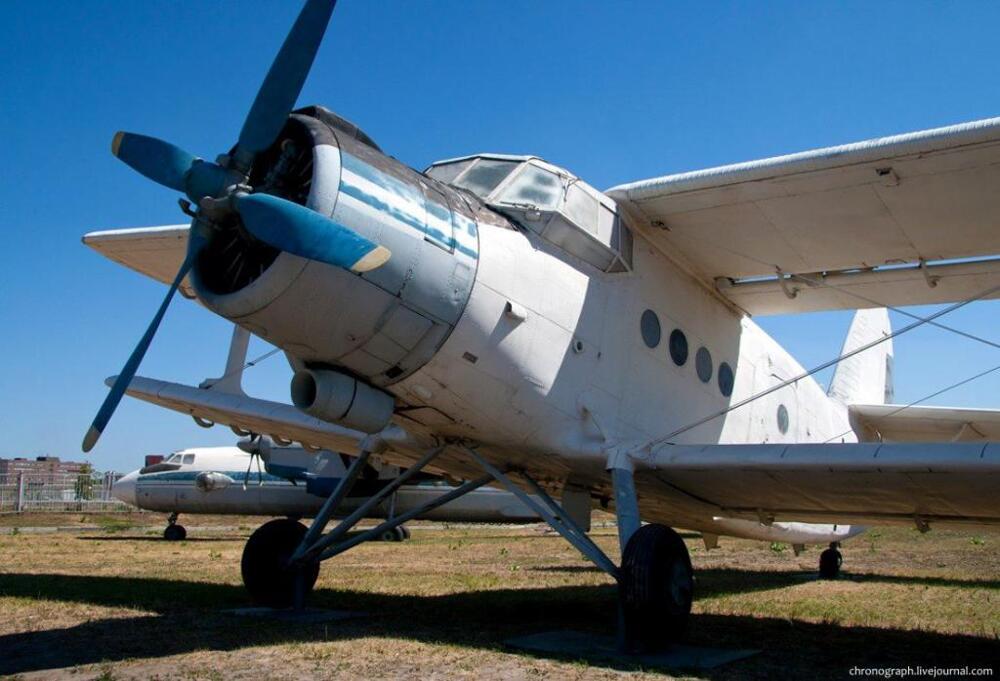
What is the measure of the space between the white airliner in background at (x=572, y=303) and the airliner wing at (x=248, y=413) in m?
0.05

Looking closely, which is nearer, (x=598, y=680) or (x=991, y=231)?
(x=598, y=680)

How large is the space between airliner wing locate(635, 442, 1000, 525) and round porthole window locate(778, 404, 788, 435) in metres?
2.40

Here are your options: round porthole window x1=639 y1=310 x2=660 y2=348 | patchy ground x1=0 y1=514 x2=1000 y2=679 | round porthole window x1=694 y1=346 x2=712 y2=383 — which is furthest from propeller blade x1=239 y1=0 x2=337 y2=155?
round porthole window x1=694 y1=346 x2=712 y2=383

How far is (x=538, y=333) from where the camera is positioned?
25.1 ft

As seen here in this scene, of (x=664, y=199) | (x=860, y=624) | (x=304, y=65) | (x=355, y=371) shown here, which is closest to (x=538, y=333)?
(x=355, y=371)

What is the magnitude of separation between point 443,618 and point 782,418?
584cm

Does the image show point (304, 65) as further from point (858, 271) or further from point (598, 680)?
point (858, 271)

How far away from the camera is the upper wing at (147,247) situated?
11570 mm

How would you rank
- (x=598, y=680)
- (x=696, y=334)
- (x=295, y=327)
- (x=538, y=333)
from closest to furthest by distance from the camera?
(x=598, y=680), (x=295, y=327), (x=538, y=333), (x=696, y=334)

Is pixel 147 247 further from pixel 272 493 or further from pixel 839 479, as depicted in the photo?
pixel 272 493

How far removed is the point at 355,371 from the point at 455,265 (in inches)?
47.5

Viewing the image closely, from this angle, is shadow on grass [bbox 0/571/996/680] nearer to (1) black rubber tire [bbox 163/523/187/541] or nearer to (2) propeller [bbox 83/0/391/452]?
(2) propeller [bbox 83/0/391/452]

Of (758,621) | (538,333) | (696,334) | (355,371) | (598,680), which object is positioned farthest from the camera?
(696,334)

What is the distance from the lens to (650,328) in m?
9.13
